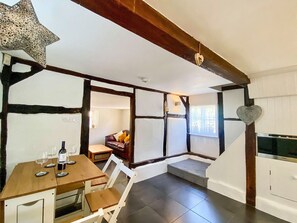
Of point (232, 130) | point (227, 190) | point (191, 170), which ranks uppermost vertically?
point (232, 130)

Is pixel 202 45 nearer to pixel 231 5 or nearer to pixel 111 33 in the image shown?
pixel 231 5

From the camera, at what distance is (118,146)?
5.27 metres

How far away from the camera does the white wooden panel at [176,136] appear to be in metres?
4.25

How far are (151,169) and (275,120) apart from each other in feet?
8.75

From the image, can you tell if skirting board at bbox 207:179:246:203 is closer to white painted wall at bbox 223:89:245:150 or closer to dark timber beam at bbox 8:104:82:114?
white painted wall at bbox 223:89:245:150

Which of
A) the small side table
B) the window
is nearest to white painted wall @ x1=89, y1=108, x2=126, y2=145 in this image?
the small side table

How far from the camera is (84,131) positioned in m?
2.66

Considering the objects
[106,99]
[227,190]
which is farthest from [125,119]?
[227,190]

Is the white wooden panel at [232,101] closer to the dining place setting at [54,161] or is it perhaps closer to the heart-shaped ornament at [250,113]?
the heart-shaped ornament at [250,113]

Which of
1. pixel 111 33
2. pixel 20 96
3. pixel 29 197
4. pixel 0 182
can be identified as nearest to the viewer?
pixel 29 197

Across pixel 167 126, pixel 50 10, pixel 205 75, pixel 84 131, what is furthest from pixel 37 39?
pixel 167 126

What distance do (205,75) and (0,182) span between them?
130 inches

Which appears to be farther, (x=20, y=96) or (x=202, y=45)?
(x=20, y=96)

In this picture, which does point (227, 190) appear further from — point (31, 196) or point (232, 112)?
point (31, 196)
